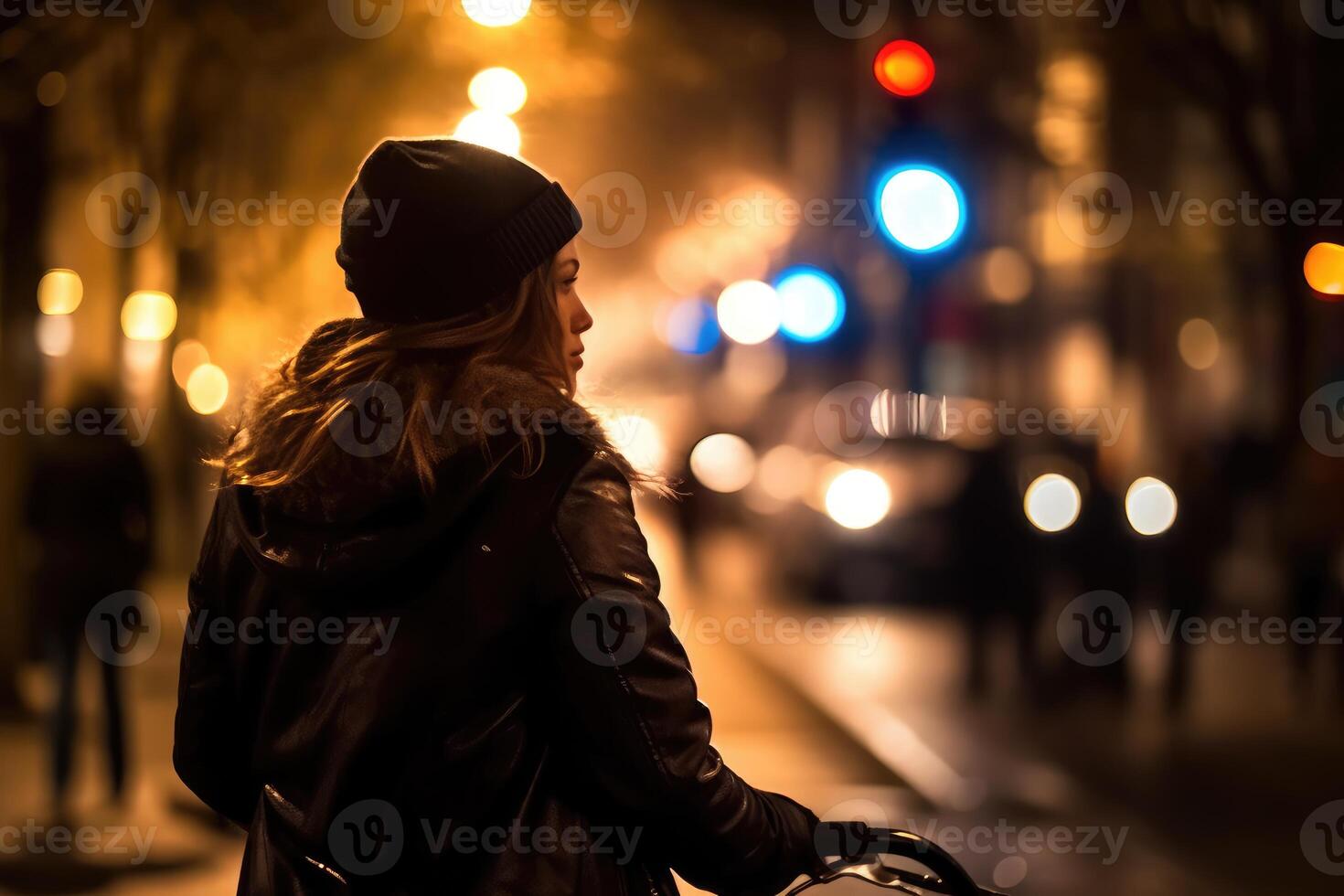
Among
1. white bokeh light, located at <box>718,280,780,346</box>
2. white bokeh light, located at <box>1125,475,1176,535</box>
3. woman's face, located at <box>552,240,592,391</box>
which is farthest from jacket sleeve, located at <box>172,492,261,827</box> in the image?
white bokeh light, located at <box>718,280,780,346</box>

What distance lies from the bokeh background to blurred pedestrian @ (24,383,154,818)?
27 mm

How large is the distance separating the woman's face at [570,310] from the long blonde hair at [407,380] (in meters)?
0.02

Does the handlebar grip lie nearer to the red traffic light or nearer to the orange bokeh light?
the red traffic light

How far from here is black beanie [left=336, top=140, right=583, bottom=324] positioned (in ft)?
7.63

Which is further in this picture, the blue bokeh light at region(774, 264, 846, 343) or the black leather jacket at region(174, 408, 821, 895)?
the blue bokeh light at region(774, 264, 846, 343)

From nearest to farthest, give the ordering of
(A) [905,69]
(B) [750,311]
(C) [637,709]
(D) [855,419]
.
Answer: (C) [637,709], (A) [905,69], (D) [855,419], (B) [750,311]

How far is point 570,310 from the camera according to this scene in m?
2.50

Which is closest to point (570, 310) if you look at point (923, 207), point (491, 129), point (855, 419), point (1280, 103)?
point (923, 207)

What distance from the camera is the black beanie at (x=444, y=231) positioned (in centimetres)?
232

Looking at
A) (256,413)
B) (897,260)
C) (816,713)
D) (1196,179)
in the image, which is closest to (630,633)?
(256,413)

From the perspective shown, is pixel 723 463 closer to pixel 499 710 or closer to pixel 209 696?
pixel 209 696

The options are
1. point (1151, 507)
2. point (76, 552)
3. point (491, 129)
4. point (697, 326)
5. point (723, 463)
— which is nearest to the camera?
point (76, 552)

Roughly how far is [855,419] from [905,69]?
14.9 meters

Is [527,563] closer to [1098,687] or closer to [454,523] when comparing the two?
[454,523]
